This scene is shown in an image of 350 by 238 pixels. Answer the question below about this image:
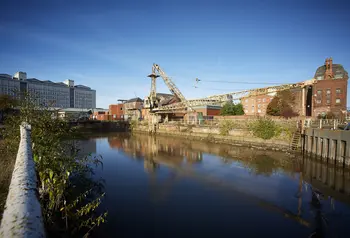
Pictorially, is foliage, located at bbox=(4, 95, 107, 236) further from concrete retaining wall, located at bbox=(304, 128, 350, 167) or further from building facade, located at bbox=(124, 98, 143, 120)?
building facade, located at bbox=(124, 98, 143, 120)

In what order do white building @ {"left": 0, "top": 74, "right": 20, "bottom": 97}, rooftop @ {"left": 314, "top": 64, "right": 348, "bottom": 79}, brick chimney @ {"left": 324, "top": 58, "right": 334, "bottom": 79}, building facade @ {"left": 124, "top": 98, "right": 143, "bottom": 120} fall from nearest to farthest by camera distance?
rooftop @ {"left": 314, "top": 64, "right": 348, "bottom": 79} → brick chimney @ {"left": 324, "top": 58, "right": 334, "bottom": 79} → building facade @ {"left": 124, "top": 98, "right": 143, "bottom": 120} → white building @ {"left": 0, "top": 74, "right": 20, "bottom": 97}

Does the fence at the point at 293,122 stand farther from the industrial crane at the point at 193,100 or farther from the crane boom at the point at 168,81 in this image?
the crane boom at the point at 168,81

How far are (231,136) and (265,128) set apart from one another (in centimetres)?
423

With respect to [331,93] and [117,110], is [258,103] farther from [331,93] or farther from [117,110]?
[117,110]

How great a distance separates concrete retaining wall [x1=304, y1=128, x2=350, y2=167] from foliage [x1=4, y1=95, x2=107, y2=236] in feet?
42.7

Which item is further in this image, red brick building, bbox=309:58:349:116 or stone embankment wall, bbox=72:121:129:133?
stone embankment wall, bbox=72:121:129:133

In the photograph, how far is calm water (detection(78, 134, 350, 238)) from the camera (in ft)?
18.8

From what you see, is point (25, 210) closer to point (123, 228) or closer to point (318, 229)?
point (123, 228)

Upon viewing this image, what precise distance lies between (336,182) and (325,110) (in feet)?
104

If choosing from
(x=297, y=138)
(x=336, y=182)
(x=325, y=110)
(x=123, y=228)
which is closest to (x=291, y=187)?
(x=336, y=182)

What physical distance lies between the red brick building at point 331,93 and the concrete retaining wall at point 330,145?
80.0 feet

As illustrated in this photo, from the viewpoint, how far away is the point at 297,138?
56.4ft

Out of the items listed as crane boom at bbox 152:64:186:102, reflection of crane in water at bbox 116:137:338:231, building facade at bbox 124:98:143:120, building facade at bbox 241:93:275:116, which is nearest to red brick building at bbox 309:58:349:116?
building facade at bbox 241:93:275:116

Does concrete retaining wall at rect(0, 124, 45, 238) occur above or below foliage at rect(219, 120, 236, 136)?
above
